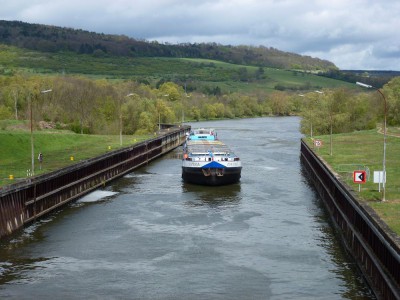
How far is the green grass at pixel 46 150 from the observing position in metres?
54.9

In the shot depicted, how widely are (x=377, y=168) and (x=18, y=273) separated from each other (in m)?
33.2

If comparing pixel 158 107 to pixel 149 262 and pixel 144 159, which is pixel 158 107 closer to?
pixel 144 159

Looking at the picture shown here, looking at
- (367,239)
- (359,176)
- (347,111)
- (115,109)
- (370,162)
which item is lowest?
(367,239)

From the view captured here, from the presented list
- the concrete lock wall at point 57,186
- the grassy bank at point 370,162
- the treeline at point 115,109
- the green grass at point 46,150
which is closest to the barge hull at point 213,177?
the concrete lock wall at point 57,186

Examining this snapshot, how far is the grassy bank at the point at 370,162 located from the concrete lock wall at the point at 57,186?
21.3 meters

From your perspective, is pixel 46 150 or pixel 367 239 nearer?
pixel 367 239

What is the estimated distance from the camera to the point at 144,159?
281 ft

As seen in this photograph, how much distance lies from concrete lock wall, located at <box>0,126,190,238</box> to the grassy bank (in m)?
21.3

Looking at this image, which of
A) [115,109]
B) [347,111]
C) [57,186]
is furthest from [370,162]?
[115,109]

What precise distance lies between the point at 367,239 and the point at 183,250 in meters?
10.5

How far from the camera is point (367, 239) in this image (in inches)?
1228

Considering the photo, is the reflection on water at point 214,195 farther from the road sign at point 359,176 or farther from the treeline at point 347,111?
the treeline at point 347,111

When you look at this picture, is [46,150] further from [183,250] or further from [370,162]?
[183,250]

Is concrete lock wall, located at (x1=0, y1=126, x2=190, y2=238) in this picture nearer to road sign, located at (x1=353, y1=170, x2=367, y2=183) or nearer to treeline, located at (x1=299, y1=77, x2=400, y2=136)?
road sign, located at (x1=353, y1=170, x2=367, y2=183)
